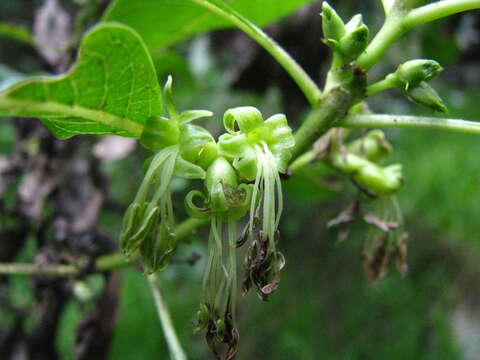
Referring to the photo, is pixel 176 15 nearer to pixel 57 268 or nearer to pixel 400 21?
pixel 400 21

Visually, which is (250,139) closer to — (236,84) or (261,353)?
(236,84)

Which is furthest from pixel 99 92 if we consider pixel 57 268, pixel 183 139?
pixel 57 268

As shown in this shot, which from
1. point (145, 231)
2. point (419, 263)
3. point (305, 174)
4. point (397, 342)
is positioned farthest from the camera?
point (419, 263)

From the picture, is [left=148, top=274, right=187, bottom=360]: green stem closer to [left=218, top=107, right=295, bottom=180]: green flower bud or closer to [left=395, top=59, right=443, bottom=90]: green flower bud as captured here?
[left=218, top=107, right=295, bottom=180]: green flower bud

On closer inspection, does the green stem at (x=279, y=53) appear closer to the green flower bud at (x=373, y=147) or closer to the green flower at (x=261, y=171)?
the green flower at (x=261, y=171)

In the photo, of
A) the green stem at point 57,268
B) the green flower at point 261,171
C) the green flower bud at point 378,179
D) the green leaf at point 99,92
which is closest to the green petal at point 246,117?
the green flower at point 261,171

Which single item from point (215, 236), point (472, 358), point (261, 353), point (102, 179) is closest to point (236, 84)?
point (102, 179)
